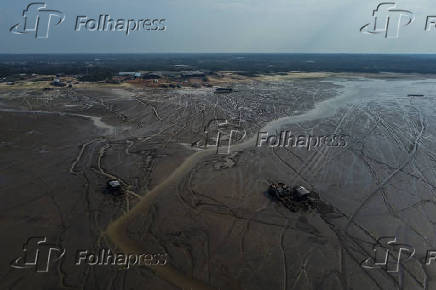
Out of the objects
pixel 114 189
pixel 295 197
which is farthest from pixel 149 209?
pixel 295 197

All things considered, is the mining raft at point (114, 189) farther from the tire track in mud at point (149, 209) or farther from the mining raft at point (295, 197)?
the mining raft at point (295, 197)

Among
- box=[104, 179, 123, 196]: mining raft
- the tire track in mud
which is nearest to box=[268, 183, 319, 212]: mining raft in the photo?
the tire track in mud

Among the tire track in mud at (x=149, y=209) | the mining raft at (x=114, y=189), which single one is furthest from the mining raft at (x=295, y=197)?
the mining raft at (x=114, y=189)

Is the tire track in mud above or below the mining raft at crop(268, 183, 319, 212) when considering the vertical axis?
below

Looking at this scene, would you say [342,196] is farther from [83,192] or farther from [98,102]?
[98,102]

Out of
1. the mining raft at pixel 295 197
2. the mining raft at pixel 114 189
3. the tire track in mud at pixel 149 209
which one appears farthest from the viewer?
the mining raft at pixel 114 189

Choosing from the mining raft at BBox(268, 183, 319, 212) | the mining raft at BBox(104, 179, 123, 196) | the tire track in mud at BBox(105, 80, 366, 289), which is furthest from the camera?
the mining raft at BBox(104, 179, 123, 196)

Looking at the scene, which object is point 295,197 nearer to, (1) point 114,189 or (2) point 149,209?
(2) point 149,209

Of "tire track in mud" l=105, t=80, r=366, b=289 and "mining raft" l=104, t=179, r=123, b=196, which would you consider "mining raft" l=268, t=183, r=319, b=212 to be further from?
"mining raft" l=104, t=179, r=123, b=196

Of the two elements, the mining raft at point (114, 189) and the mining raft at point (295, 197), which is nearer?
the mining raft at point (295, 197)

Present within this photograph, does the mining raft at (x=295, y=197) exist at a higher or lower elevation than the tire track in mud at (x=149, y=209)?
higher
